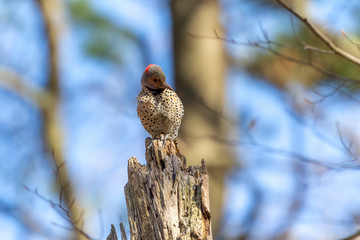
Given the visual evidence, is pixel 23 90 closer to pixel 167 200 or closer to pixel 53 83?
pixel 53 83

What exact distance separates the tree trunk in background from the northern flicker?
313cm

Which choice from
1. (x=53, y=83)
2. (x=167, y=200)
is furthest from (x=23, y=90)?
(x=167, y=200)

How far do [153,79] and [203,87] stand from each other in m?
4.47

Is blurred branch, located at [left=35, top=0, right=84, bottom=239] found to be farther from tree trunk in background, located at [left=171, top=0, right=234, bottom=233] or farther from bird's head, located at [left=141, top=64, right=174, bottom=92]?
bird's head, located at [left=141, top=64, right=174, bottom=92]

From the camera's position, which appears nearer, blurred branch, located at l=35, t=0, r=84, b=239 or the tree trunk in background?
the tree trunk in background

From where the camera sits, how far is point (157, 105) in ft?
14.8

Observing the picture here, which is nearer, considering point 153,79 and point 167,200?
point 167,200

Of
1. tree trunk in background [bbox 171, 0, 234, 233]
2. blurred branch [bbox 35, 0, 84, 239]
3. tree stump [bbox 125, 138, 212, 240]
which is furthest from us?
blurred branch [bbox 35, 0, 84, 239]

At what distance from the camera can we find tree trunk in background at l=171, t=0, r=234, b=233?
820 cm

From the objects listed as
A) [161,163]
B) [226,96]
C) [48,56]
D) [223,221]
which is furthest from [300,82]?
[161,163]

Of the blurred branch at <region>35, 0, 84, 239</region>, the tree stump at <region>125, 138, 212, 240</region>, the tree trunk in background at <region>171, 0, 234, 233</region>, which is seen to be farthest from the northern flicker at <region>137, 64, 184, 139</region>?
the blurred branch at <region>35, 0, 84, 239</region>

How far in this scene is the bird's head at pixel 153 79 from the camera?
14.5ft

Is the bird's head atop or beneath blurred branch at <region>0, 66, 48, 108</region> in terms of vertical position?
beneath

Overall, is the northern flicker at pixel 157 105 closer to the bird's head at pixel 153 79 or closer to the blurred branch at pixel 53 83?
the bird's head at pixel 153 79
